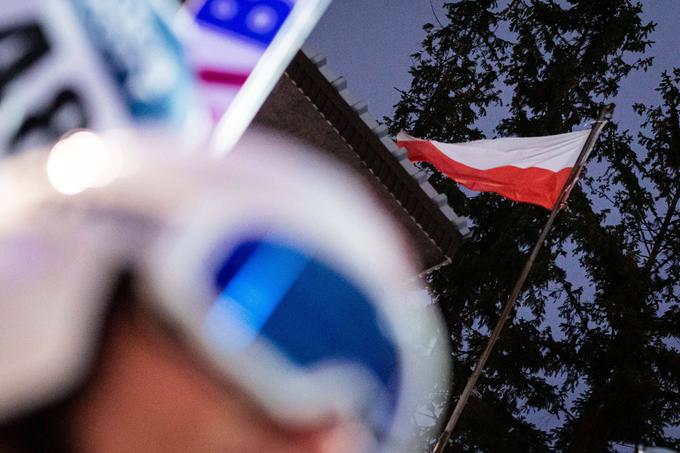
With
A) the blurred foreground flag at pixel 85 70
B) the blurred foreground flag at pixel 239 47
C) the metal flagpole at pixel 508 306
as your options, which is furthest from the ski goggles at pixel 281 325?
the metal flagpole at pixel 508 306

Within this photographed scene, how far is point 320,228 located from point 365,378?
402mm

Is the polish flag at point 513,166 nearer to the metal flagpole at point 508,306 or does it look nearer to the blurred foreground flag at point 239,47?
the metal flagpole at point 508,306

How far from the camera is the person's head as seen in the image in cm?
160

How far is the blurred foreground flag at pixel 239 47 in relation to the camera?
226 centimetres

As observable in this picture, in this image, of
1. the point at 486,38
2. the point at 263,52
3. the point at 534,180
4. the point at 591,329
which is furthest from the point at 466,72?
the point at 263,52

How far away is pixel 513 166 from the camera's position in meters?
8.95

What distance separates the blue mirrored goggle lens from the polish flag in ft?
23.7

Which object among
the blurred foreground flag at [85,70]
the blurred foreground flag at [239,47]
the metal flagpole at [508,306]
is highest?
the metal flagpole at [508,306]

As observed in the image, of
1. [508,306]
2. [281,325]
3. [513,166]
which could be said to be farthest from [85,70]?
[508,306]

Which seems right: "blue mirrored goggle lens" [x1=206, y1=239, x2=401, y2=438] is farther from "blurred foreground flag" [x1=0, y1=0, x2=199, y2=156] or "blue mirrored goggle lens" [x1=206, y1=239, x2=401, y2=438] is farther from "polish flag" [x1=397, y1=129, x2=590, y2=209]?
"polish flag" [x1=397, y1=129, x2=590, y2=209]

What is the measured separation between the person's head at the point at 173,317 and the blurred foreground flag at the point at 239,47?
1.32 ft

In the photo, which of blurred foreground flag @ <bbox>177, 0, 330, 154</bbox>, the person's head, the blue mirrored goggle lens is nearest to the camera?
the person's head

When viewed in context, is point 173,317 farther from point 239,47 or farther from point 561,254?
point 561,254

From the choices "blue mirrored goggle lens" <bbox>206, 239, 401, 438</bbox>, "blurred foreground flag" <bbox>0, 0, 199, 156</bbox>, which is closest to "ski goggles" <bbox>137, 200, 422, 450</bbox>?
"blue mirrored goggle lens" <bbox>206, 239, 401, 438</bbox>
